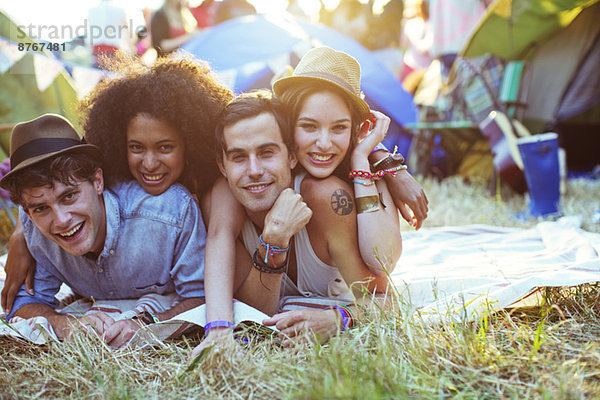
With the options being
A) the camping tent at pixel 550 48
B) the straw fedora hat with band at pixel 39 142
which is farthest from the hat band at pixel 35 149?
the camping tent at pixel 550 48

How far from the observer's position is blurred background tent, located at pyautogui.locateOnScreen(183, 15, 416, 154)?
16.1 feet

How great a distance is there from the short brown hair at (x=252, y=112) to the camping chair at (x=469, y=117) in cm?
344

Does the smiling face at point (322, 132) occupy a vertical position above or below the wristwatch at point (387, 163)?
above

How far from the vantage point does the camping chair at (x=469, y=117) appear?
483 centimetres

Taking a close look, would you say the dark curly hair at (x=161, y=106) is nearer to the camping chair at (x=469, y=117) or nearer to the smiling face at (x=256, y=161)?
the smiling face at (x=256, y=161)

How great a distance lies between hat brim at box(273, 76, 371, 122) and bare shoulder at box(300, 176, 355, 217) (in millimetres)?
369

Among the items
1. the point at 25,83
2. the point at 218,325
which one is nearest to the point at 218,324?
the point at 218,325

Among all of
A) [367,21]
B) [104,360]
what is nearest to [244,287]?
[104,360]

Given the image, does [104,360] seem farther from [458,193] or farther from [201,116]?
[458,193]

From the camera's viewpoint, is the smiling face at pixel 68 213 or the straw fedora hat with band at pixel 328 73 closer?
the smiling face at pixel 68 213

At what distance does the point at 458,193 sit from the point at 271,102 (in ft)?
11.3

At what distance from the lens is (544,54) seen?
17.3 feet

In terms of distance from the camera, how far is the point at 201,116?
2033 mm

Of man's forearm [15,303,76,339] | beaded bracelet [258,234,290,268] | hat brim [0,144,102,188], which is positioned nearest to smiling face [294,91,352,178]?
beaded bracelet [258,234,290,268]
